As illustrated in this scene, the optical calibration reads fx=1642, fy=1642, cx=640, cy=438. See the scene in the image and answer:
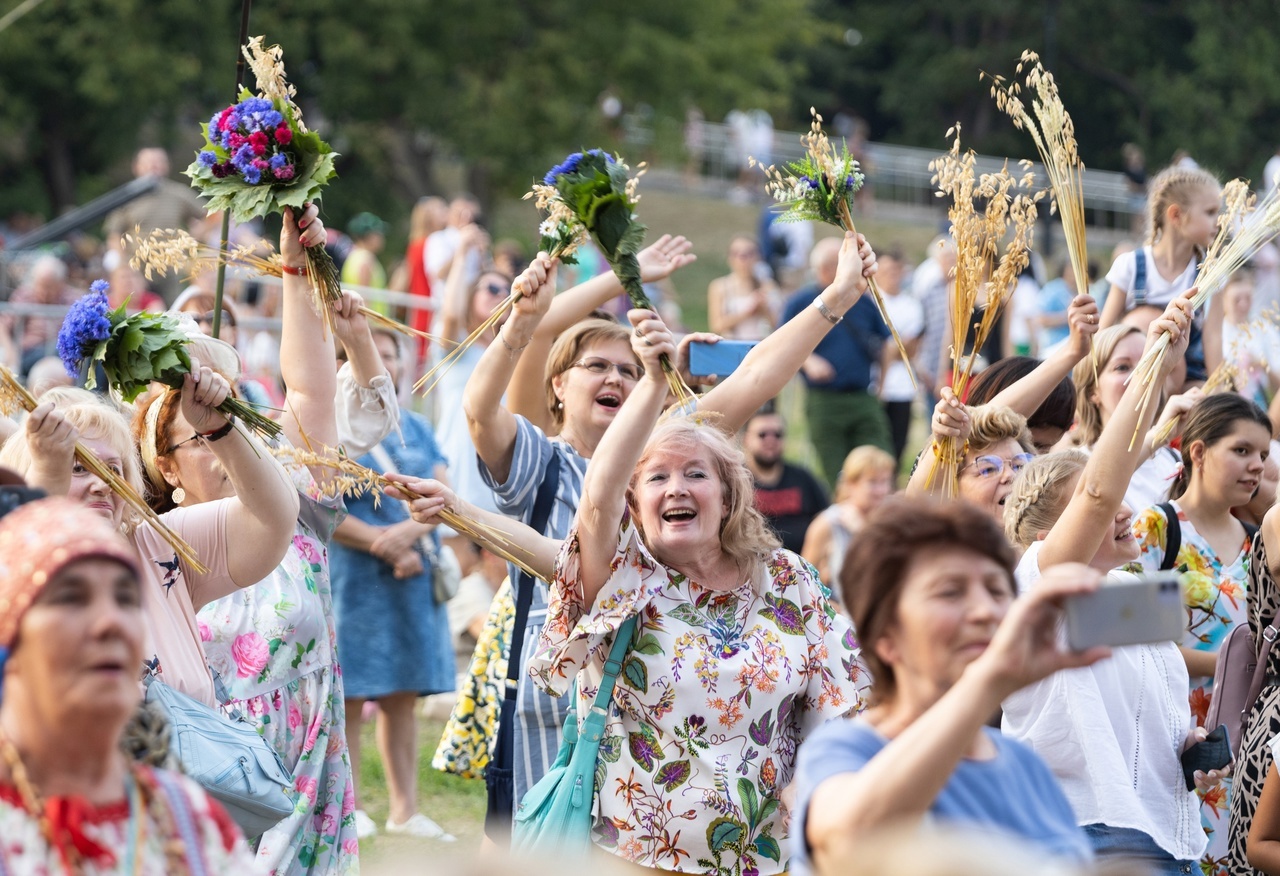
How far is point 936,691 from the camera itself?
2727 millimetres

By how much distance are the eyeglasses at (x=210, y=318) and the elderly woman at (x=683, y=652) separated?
2.18m

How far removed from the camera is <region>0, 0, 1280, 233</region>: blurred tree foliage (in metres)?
27.3

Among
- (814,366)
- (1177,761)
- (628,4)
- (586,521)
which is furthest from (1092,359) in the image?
(628,4)

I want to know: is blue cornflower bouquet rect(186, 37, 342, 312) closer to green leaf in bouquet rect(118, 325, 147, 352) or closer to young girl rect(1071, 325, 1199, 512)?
green leaf in bouquet rect(118, 325, 147, 352)

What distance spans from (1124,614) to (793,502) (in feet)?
23.4

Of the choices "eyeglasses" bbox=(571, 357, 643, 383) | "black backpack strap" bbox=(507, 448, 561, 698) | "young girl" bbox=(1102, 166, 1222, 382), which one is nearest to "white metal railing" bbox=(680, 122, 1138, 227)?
"young girl" bbox=(1102, 166, 1222, 382)

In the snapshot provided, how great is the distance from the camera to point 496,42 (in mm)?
30484

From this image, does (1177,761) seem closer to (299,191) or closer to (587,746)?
(587,746)

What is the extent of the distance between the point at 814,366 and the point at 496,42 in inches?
809

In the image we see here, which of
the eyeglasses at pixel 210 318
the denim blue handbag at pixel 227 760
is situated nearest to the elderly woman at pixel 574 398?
the denim blue handbag at pixel 227 760

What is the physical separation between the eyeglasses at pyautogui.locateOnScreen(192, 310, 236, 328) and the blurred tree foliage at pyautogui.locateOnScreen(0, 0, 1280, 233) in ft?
66.6

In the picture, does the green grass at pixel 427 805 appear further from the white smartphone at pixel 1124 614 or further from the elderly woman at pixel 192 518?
the white smartphone at pixel 1124 614

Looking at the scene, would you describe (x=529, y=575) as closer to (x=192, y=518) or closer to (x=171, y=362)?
(x=192, y=518)

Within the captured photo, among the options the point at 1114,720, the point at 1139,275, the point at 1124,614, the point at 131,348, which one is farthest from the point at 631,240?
the point at 1139,275
